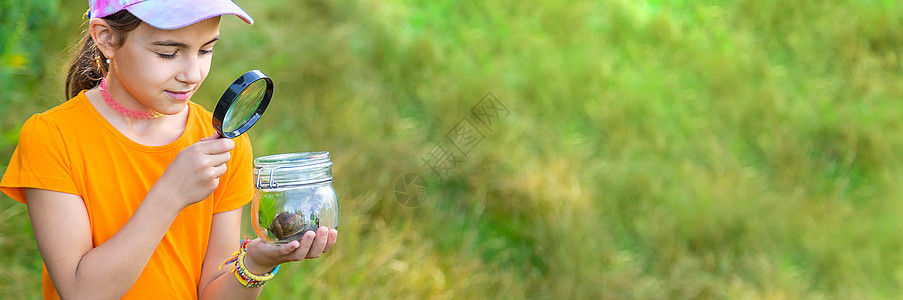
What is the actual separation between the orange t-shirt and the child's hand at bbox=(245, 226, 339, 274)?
0.14 metres

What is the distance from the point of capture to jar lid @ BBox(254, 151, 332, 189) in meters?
1.33

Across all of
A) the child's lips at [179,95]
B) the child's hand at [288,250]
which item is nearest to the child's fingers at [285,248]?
the child's hand at [288,250]

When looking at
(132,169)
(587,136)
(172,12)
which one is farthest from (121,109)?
(587,136)

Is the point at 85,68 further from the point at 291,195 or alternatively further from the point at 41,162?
the point at 291,195

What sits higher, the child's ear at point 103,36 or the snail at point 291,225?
the child's ear at point 103,36

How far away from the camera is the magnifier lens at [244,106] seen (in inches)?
51.3

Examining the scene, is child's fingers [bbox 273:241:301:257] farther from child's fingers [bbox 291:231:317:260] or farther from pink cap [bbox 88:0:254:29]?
pink cap [bbox 88:0:254:29]

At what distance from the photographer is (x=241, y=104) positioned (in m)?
1.34

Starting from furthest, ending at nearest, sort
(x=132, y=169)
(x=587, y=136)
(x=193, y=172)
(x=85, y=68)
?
(x=587, y=136), (x=85, y=68), (x=132, y=169), (x=193, y=172)

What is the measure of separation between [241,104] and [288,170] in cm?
14

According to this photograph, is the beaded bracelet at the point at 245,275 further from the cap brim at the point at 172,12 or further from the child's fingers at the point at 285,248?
the cap brim at the point at 172,12

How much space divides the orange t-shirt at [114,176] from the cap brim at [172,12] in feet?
0.72

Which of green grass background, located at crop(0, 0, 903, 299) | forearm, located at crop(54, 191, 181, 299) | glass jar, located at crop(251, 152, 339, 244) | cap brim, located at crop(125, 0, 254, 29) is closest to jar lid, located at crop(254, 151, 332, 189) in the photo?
glass jar, located at crop(251, 152, 339, 244)

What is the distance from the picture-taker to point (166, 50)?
1319 mm
